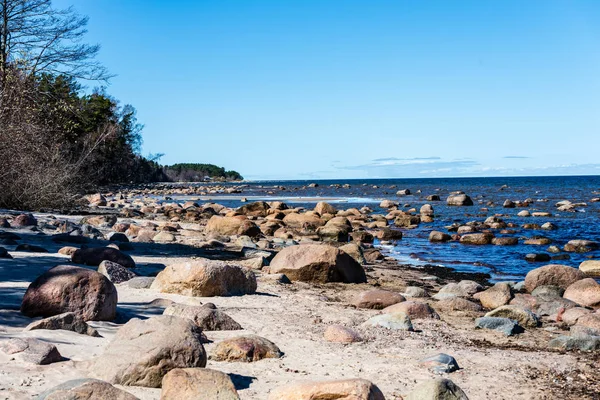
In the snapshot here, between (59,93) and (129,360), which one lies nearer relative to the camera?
(129,360)

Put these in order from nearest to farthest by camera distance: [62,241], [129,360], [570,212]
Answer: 1. [129,360]
2. [62,241]
3. [570,212]

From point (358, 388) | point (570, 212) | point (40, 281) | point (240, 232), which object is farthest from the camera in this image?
point (570, 212)

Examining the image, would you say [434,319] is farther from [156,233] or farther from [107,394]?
[156,233]

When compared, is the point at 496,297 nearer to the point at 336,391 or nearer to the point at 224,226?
the point at 336,391

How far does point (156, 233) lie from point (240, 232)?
343 centimetres

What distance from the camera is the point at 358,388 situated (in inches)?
167

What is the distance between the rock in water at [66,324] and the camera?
5648 millimetres

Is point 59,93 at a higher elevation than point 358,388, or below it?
higher

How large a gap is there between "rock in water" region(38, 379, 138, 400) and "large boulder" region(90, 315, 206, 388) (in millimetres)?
650

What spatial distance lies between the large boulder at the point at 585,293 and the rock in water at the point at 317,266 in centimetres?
366

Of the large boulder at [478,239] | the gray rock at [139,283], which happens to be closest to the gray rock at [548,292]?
the gray rock at [139,283]

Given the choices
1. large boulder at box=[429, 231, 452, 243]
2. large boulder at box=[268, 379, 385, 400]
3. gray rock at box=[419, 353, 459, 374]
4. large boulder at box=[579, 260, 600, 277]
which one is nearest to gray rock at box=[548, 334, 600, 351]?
gray rock at box=[419, 353, 459, 374]

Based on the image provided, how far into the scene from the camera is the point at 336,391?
424 cm

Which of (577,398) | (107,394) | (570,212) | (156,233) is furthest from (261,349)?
(570,212)
